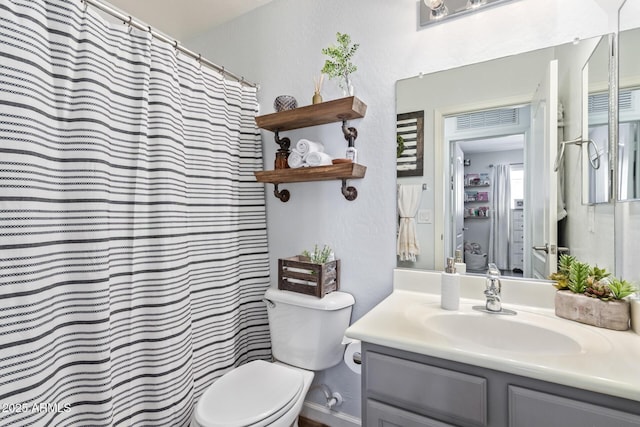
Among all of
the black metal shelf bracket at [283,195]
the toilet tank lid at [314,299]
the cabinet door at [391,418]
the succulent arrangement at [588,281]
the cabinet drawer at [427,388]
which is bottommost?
the cabinet door at [391,418]

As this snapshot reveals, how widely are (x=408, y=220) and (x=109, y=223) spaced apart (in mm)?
1234

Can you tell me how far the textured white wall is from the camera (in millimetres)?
1195

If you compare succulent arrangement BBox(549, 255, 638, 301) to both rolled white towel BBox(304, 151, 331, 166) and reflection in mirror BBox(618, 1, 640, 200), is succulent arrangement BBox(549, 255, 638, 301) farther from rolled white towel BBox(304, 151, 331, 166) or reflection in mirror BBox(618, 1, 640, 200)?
rolled white towel BBox(304, 151, 331, 166)

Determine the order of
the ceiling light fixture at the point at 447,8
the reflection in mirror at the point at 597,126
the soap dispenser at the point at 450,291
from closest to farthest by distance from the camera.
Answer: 1. the reflection in mirror at the point at 597,126
2. the soap dispenser at the point at 450,291
3. the ceiling light fixture at the point at 447,8

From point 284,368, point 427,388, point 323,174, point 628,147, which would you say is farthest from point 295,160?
point 628,147

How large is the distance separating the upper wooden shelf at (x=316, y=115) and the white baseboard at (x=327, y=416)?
5.08 ft

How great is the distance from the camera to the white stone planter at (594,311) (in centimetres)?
92

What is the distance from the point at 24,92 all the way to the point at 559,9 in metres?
1.83

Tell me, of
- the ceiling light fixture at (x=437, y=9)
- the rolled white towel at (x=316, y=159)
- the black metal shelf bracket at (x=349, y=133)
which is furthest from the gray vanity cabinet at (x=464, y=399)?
the ceiling light fixture at (x=437, y=9)

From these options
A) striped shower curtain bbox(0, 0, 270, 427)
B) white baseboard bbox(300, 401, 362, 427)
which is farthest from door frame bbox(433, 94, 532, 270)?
striped shower curtain bbox(0, 0, 270, 427)

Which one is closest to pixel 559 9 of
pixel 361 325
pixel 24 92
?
pixel 361 325

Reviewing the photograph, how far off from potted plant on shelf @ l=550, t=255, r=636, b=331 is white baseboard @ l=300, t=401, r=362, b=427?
112cm

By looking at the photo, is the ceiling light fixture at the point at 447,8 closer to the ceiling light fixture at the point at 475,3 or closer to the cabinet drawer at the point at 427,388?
the ceiling light fixture at the point at 475,3

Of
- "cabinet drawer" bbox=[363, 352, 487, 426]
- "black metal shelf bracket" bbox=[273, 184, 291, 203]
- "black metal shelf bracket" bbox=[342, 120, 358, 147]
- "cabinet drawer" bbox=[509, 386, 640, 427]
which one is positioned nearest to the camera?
"cabinet drawer" bbox=[509, 386, 640, 427]
